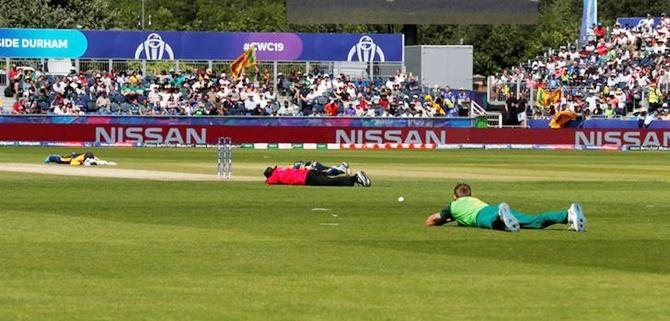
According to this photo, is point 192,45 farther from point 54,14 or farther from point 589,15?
point 54,14

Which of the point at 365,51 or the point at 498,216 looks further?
the point at 365,51

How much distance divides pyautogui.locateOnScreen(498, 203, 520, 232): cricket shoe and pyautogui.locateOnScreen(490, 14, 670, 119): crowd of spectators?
41.3 metres

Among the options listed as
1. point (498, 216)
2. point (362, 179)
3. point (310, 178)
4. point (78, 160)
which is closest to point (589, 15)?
point (78, 160)

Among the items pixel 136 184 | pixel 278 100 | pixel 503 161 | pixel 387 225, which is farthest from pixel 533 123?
pixel 387 225

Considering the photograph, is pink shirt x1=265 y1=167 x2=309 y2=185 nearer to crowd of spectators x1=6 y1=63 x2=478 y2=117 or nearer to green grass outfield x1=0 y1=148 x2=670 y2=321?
green grass outfield x1=0 y1=148 x2=670 y2=321

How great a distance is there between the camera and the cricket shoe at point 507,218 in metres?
20.8

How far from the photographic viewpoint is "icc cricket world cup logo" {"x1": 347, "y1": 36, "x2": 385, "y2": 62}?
226 ft

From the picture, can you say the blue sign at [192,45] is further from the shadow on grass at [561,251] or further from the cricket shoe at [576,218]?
the shadow on grass at [561,251]

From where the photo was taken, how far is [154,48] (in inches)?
2630

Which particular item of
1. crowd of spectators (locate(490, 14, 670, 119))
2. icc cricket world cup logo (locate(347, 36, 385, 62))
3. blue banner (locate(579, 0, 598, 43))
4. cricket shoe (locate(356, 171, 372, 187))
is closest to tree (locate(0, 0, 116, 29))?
icc cricket world cup logo (locate(347, 36, 385, 62))

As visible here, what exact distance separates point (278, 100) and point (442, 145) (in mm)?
8917

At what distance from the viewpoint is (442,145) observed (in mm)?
59125

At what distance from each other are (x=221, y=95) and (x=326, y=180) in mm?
31485

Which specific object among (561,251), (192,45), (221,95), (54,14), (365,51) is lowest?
(561,251)
